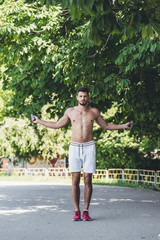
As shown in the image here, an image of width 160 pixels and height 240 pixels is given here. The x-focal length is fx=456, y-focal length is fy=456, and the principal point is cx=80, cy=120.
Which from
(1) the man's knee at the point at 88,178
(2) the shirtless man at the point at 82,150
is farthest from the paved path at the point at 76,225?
(1) the man's knee at the point at 88,178

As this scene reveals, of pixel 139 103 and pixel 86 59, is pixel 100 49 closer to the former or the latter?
pixel 86 59

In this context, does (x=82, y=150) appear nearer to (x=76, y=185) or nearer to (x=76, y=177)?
(x=76, y=177)

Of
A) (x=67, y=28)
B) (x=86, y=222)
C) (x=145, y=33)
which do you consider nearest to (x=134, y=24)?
(x=145, y=33)

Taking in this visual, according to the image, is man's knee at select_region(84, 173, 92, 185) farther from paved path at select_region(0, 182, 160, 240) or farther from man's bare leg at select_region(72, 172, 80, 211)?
paved path at select_region(0, 182, 160, 240)

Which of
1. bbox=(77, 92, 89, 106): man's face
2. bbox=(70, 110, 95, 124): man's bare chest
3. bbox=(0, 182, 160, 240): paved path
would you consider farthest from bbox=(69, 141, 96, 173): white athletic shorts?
bbox=(0, 182, 160, 240): paved path

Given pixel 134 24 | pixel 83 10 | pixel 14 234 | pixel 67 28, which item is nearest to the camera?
pixel 83 10

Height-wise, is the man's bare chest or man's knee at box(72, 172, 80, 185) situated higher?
the man's bare chest

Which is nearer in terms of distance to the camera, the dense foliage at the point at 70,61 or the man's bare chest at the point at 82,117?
the man's bare chest at the point at 82,117

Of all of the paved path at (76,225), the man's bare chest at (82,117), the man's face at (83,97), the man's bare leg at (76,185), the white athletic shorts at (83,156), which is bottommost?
the paved path at (76,225)

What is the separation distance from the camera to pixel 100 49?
1073cm

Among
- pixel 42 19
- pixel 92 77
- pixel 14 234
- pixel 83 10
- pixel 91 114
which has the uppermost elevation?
pixel 42 19

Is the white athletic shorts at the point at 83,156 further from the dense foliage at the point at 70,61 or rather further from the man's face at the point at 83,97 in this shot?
the dense foliage at the point at 70,61

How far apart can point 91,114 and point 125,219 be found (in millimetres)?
1755

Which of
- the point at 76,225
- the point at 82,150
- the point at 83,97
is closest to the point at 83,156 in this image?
the point at 82,150
